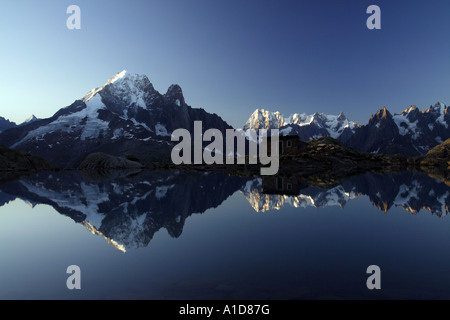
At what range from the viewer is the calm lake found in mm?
7277

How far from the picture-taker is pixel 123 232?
13.3m

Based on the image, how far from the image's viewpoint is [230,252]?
10.4 metres

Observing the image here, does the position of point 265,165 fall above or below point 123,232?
above

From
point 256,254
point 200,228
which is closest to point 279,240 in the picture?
point 256,254

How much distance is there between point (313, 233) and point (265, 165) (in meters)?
64.7

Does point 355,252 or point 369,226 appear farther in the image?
point 369,226

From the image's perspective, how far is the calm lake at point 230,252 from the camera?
7277 mm
